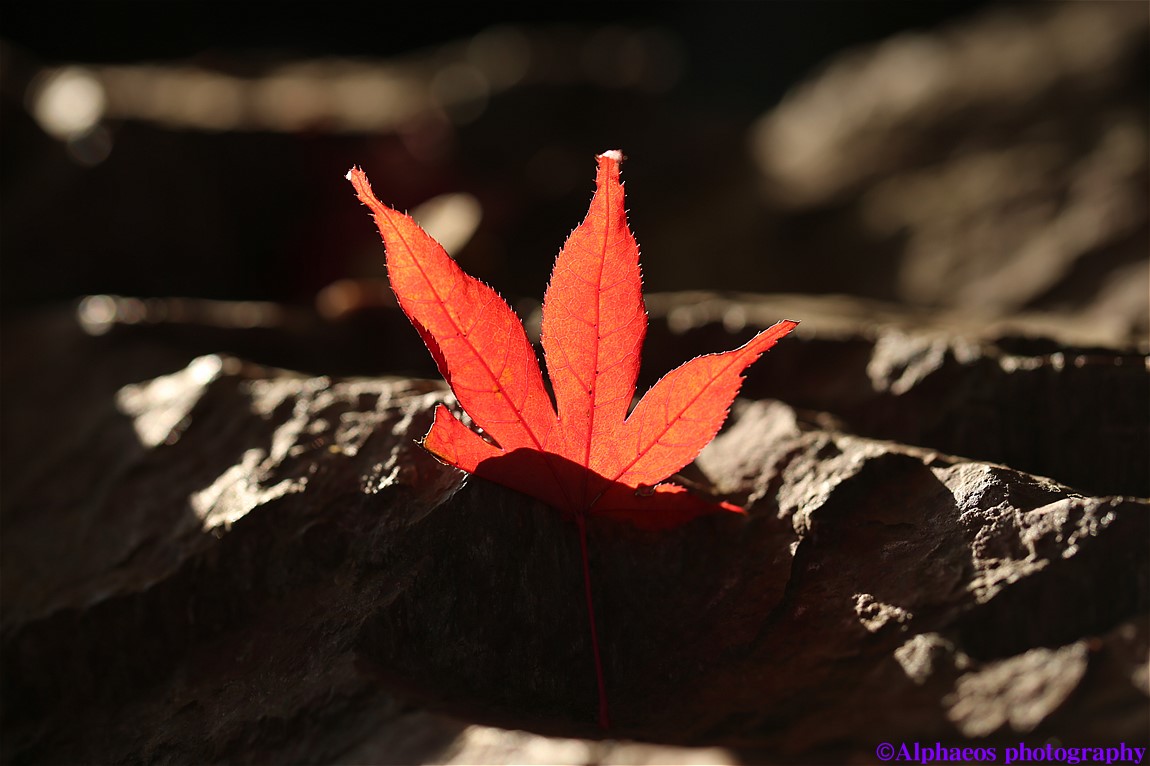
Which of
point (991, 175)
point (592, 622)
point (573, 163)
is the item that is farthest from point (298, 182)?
point (592, 622)

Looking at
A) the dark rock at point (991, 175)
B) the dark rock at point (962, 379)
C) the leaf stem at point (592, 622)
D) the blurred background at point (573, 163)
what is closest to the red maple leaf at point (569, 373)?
the leaf stem at point (592, 622)

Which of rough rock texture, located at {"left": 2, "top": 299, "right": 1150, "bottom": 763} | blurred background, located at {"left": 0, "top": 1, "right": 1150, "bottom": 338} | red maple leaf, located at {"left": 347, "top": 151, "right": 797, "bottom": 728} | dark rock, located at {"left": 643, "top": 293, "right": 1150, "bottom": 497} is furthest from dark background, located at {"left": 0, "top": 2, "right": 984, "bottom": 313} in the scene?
red maple leaf, located at {"left": 347, "top": 151, "right": 797, "bottom": 728}

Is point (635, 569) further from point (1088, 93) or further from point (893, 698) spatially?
point (1088, 93)

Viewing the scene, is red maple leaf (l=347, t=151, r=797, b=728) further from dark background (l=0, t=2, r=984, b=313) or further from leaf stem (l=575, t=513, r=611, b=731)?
dark background (l=0, t=2, r=984, b=313)

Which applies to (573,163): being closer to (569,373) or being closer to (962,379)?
(962,379)

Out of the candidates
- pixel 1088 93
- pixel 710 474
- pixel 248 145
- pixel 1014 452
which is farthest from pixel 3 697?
pixel 1088 93

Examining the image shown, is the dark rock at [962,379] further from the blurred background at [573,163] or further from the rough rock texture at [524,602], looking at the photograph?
the blurred background at [573,163]
